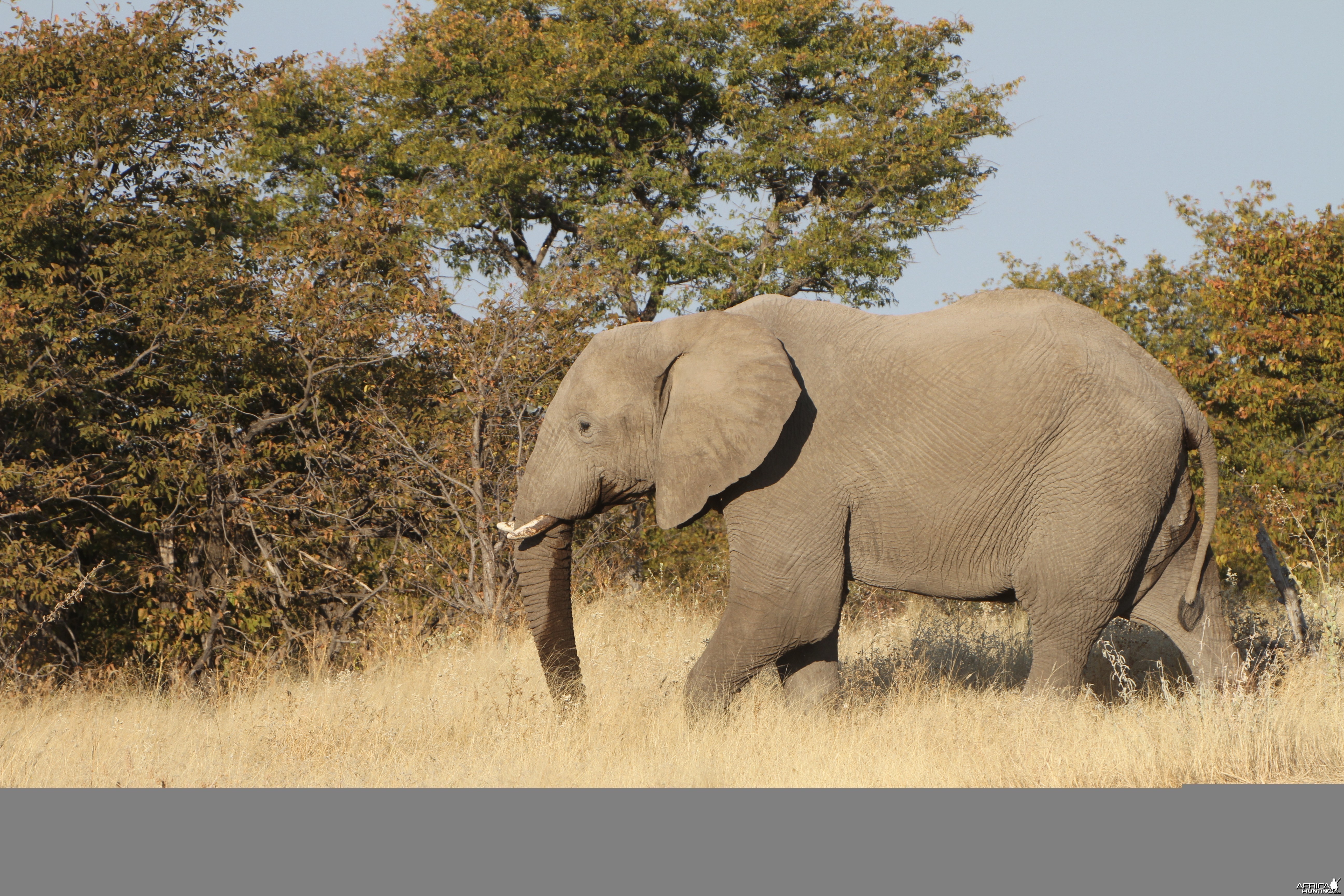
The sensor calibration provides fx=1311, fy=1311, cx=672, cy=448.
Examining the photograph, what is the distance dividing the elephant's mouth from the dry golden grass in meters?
1.03

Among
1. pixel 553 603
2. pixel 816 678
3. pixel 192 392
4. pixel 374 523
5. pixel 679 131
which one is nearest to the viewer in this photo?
pixel 553 603

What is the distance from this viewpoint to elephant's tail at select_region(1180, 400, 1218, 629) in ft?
22.4

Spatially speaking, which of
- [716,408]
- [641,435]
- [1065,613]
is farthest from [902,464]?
[641,435]

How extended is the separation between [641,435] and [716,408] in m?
0.52

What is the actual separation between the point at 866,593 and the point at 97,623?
23.8 feet

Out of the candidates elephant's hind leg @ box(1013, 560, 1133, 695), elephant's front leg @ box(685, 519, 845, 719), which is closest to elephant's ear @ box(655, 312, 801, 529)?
elephant's front leg @ box(685, 519, 845, 719)

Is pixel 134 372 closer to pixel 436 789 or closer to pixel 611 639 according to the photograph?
pixel 611 639

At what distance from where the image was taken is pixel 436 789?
6.12 metres

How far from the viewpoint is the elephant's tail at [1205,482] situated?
22.4 feet

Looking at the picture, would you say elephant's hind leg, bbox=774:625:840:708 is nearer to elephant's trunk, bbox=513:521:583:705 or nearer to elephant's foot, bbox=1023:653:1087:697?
elephant's foot, bbox=1023:653:1087:697

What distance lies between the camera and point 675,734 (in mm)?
6930

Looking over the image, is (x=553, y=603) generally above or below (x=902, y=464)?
below

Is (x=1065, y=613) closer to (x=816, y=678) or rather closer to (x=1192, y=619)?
(x=1192, y=619)

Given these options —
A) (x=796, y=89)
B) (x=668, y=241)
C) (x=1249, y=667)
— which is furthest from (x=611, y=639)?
(x=796, y=89)
